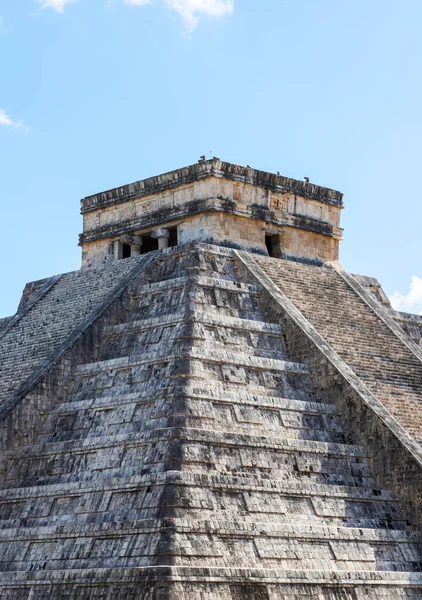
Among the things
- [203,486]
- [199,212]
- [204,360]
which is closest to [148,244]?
[199,212]

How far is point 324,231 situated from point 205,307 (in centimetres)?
558

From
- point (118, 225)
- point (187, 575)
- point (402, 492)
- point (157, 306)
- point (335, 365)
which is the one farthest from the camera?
point (118, 225)

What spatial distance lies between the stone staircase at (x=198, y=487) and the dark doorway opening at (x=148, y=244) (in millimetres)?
4950

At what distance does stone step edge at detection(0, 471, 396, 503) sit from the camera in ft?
49.3

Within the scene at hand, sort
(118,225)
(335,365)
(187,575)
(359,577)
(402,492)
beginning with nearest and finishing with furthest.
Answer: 1. (187,575)
2. (359,577)
3. (402,492)
4. (335,365)
5. (118,225)

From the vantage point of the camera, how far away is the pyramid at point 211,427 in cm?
1475

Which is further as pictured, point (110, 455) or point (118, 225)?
point (118, 225)

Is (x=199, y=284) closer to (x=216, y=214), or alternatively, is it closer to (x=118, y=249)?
(x=216, y=214)

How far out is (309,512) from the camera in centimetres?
1577

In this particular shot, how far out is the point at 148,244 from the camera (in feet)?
78.1

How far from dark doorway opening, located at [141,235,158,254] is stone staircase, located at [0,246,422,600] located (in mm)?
4950

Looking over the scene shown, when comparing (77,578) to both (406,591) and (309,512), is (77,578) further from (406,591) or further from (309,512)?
(406,591)

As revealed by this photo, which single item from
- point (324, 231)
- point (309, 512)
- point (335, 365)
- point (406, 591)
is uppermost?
point (324, 231)

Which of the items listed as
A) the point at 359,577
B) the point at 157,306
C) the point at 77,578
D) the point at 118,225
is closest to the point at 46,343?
the point at 157,306
